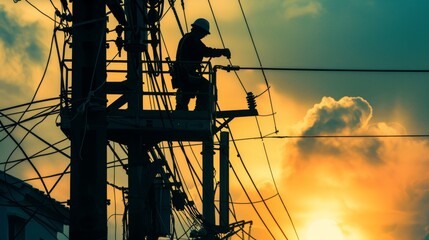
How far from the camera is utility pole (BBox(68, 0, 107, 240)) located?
13.6 meters

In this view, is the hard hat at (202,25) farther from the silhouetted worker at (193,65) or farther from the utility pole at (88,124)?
the utility pole at (88,124)

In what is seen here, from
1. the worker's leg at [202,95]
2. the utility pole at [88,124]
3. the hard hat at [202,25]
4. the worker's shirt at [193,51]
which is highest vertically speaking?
the hard hat at [202,25]

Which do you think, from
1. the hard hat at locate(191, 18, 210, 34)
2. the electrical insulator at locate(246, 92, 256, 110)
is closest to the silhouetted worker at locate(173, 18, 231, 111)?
the hard hat at locate(191, 18, 210, 34)

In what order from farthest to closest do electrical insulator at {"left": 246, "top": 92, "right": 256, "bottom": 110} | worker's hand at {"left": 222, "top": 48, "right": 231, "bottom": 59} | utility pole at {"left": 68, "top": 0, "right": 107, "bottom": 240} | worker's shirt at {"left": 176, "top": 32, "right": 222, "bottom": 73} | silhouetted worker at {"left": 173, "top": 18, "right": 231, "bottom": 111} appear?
electrical insulator at {"left": 246, "top": 92, "right": 256, "bottom": 110} → worker's hand at {"left": 222, "top": 48, "right": 231, "bottom": 59} → worker's shirt at {"left": 176, "top": 32, "right": 222, "bottom": 73} → silhouetted worker at {"left": 173, "top": 18, "right": 231, "bottom": 111} → utility pole at {"left": 68, "top": 0, "right": 107, "bottom": 240}

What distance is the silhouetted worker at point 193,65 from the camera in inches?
900

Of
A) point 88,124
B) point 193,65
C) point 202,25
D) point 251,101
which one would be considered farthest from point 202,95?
point 88,124

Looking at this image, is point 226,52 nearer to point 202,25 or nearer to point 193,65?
point 202,25

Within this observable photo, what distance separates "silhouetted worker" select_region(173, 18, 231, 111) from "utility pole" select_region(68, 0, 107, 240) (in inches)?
337

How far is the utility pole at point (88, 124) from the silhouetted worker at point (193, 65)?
8.55 m

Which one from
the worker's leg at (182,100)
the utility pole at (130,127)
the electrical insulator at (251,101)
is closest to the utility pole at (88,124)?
the utility pole at (130,127)

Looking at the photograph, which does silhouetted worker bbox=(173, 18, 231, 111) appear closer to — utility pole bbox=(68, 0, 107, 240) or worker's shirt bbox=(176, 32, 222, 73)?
worker's shirt bbox=(176, 32, 222, 73)

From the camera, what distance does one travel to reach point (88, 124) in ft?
45.3

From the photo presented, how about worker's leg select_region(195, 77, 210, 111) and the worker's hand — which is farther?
the worker's hand

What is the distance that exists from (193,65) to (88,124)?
31.0 feet
